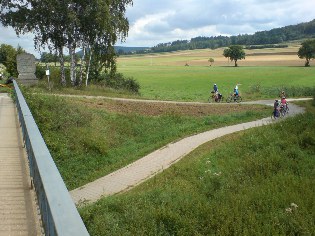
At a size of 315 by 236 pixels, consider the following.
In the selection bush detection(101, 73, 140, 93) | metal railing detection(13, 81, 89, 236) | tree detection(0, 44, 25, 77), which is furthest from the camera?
tree detection(0, 44, 25, 77)

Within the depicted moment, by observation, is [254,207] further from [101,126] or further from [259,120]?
[259,120]

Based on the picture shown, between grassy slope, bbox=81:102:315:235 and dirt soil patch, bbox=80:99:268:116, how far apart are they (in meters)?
8.38

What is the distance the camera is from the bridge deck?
4.14 m

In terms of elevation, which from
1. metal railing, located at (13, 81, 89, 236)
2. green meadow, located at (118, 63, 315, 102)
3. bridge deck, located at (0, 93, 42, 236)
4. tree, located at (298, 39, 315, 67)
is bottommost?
green meadow, located at (118, 63, 315, 102)

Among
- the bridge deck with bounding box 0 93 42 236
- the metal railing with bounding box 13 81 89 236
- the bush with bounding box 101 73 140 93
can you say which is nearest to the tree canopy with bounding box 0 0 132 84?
the bush with bounding box 101 73 140 93

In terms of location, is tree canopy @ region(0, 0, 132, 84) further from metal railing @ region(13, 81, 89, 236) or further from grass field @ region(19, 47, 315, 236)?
metal railing @ region(13, 81, 89, 236)

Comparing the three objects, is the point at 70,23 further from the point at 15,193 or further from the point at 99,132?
the point at 15,193

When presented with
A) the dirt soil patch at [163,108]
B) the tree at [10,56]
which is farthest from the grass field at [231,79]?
the tree at [10,56]

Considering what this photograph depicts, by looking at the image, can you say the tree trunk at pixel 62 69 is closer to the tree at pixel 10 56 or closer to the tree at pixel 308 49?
the tree at pixel 10 56

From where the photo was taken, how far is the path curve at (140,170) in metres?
13.4

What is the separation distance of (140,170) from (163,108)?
39.6 ft

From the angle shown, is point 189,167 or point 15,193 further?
point 189,167

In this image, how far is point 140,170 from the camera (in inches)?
612

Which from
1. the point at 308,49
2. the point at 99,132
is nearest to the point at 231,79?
the point at 308,49
